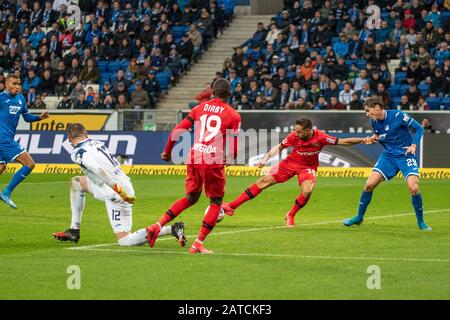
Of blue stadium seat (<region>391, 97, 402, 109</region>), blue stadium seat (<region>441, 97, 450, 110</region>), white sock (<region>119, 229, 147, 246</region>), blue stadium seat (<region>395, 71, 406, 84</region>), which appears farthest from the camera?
blue stadium seat (<region>395, 71, 406, 84</region>)

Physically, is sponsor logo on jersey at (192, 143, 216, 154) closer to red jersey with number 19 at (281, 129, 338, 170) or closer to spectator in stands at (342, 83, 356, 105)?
red jersey with number 19 at (281, 129, 338, 170)

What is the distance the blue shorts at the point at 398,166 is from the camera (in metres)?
16.8

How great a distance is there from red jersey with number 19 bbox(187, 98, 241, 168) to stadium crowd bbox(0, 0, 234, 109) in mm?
21972

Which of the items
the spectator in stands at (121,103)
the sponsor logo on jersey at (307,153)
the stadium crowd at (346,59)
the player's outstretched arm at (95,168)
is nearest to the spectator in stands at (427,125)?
the stadium crowd at (346,59)

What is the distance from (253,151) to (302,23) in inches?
305

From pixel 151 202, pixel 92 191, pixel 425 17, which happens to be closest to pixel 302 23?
pixel 425 17

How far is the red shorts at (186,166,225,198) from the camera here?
13.2 metres

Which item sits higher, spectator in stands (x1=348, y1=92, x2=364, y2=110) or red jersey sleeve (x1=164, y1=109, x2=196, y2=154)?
red jersey sleeve (x1=164, y1=109, x2=196, y2=154)

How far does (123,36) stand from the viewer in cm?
3928

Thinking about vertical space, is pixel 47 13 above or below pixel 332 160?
above

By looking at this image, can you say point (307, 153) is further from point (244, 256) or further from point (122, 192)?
point (122, 192)

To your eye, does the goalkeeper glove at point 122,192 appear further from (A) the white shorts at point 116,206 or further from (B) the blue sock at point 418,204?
(B) the blue sock at point 418,204

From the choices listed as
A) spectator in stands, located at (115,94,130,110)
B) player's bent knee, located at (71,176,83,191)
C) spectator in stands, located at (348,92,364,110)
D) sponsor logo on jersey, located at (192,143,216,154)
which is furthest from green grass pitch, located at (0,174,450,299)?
spectator in stands, located at (115,94,130,110)
